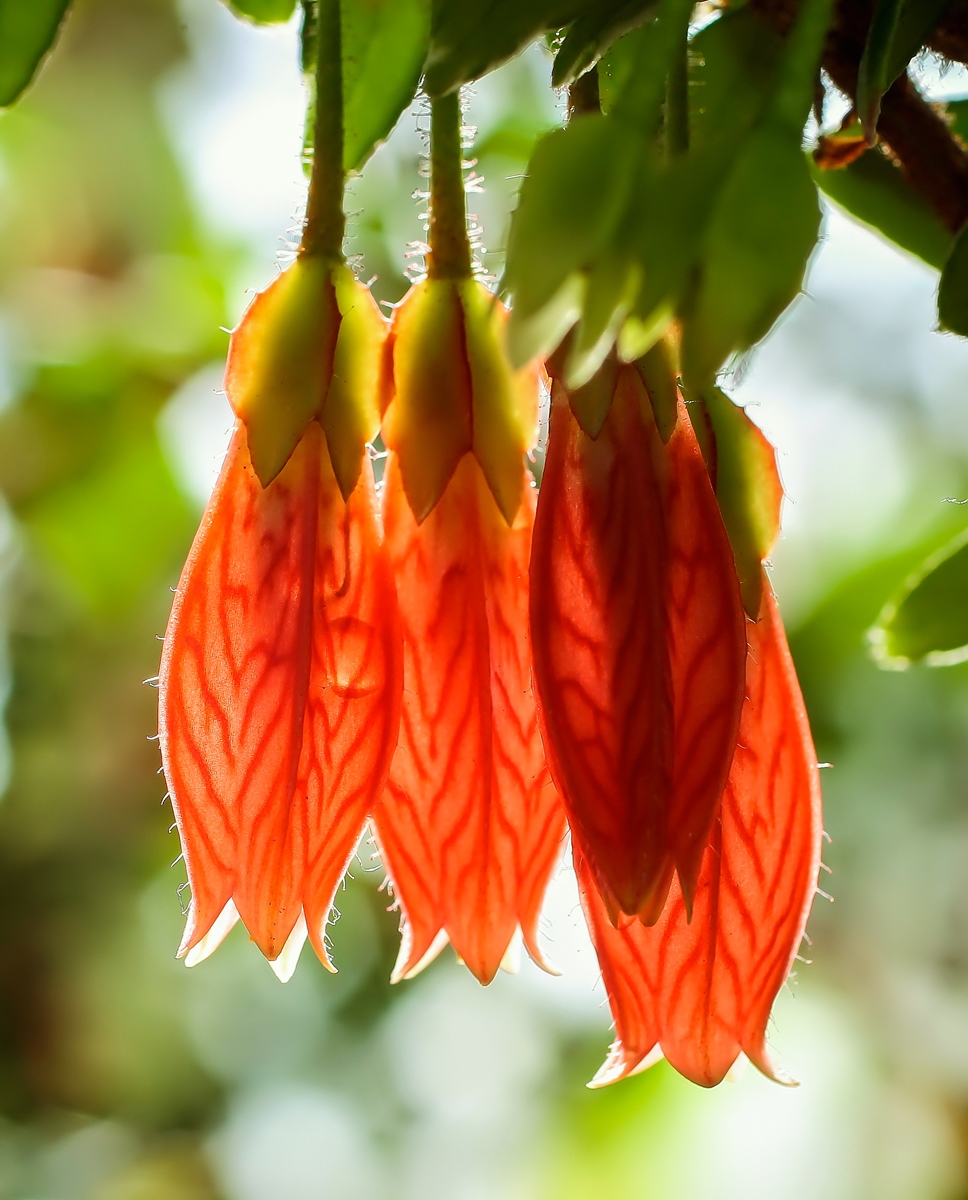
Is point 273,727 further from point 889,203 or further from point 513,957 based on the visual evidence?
point 889,203

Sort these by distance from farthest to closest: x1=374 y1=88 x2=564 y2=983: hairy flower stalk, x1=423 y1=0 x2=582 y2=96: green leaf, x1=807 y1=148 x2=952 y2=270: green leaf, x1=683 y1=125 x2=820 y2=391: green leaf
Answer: x1=807 y1=148 x2=952 y2=270: green leaf
x1=374 y1=88 x2=564 y2=983: hairy flower stalk
x1=423 y1=0 x2=582 y2=96: green leaf
x1=683 y1=125 x2=820 y2=391: green leaf

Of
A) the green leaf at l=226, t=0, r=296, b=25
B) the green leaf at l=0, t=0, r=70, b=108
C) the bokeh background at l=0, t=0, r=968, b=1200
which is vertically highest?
the green leaf at l=226, t=0, r=296, b=25

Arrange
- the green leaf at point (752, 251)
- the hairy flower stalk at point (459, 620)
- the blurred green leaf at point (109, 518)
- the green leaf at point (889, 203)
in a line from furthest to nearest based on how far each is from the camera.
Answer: the blurred green leaf at point (109, 518), the green leaf at point (889, 203), the hairy flower stalk at point (459, 620), the green leaf at point (752, 251)

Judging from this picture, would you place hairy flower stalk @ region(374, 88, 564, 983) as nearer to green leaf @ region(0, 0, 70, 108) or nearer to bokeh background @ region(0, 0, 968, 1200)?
green leaf @ region(0, 0, 70, 108)

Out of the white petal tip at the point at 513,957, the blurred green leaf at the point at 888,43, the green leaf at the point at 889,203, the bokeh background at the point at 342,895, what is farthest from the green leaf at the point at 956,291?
the bokeh background at the point at 342,895

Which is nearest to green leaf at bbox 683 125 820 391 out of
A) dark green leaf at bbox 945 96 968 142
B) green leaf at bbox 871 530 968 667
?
green leaf at bbox 871 530 968 667

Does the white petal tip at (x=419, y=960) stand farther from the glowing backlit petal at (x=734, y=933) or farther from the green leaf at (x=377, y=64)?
the green leaf at (x=377, y=64)

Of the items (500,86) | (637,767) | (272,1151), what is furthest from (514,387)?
(272,1151)

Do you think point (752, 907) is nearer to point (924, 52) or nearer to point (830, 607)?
point (924, 52)
